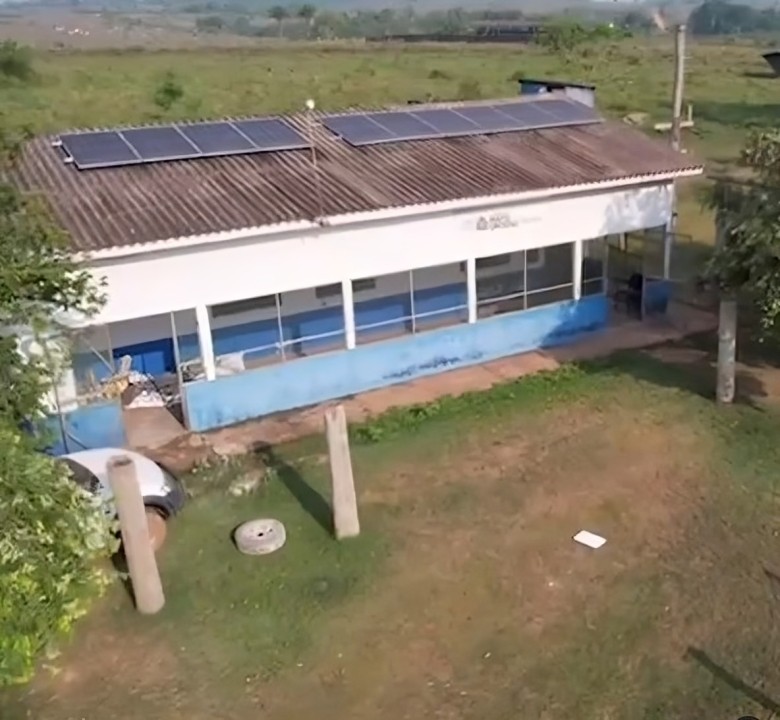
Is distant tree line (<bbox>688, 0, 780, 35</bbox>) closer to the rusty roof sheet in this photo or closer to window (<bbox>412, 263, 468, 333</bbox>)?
the rusty roof sheet

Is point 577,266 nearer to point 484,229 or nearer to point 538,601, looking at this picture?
point 484,229

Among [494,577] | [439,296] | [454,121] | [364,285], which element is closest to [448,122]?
[454,121]

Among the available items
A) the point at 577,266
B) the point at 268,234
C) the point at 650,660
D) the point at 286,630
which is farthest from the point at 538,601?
the point at 577,266

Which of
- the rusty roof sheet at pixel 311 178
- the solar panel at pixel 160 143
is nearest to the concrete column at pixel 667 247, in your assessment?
the rusty roof sheet at pixel 311 178

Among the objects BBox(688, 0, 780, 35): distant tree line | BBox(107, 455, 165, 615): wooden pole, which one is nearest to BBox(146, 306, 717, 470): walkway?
BBox(107, 455, 165, 615): wooden pole

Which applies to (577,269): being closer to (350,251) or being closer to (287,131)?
(350,251)

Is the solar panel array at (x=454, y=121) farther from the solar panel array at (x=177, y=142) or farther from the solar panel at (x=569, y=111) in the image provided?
the solar panel array at (x=177, y=142)
